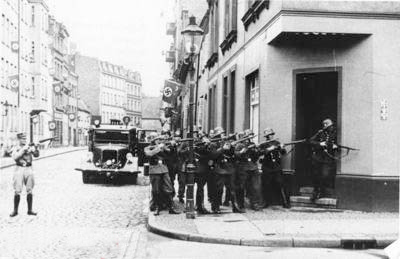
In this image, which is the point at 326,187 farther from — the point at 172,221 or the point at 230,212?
the point at 172,221

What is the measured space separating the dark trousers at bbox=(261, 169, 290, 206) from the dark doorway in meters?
0.51

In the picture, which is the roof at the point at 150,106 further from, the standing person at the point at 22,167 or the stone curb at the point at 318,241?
the stone curb at the point at 318,241

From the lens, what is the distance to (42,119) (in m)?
22.7

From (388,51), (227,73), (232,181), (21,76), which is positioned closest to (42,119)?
(21,76)

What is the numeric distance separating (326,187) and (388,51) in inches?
127

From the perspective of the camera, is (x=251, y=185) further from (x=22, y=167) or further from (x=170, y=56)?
(x=170, y=56)

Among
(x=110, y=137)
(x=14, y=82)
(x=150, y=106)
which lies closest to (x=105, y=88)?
(x=150, y=106)

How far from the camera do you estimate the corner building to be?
1157 cm

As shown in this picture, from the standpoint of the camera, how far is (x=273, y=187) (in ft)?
41.6

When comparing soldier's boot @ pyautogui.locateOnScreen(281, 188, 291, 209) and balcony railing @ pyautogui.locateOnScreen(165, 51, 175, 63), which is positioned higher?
balcony railing @ pyautogui.locateOnScreen(165, 51, 175, 63)

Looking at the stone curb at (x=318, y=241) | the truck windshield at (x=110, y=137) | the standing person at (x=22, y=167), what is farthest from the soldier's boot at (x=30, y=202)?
the truck windshield at (x=110, y=137)

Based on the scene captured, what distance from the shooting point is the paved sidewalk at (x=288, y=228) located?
341 inches

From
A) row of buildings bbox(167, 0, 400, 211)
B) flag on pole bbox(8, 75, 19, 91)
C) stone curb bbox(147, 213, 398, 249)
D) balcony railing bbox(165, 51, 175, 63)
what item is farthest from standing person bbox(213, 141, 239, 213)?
balcony railing bbox(165, 51, 175, 63)

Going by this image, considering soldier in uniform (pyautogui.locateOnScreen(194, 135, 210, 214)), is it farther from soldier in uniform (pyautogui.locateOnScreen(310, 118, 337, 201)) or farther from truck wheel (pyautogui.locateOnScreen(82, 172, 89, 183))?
truck wheel (pyautogui.locateOnScreen(82, 172, 89, 183))
